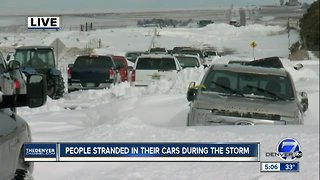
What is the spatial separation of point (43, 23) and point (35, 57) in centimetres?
156

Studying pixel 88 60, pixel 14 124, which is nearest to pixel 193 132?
pixel 14 124

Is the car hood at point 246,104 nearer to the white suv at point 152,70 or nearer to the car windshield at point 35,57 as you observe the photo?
the car windshield at point 35,57

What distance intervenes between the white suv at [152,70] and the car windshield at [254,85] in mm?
4905

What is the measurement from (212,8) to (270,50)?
4.44 feet

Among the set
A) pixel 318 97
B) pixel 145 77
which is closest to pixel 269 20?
pixel 318 97

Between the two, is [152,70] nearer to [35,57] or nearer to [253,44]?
[35,57]

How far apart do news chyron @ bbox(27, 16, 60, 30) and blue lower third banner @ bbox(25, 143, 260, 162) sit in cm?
84

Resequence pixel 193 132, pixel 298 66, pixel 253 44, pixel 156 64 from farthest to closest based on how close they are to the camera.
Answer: pixel 156 64
pixel 193 132
pixel 253 44
pixel 298 66

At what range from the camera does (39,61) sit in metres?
6.11

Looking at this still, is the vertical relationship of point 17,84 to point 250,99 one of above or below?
above

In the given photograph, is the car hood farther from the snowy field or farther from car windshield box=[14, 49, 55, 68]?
car windshield box=[14, 49, 55, 68]

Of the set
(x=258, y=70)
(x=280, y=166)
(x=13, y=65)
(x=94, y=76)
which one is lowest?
(x=94, y=76)

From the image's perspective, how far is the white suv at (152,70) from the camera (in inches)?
521

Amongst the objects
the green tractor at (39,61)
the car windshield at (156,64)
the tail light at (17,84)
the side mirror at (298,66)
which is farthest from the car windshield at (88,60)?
the tail light at (17,84)
